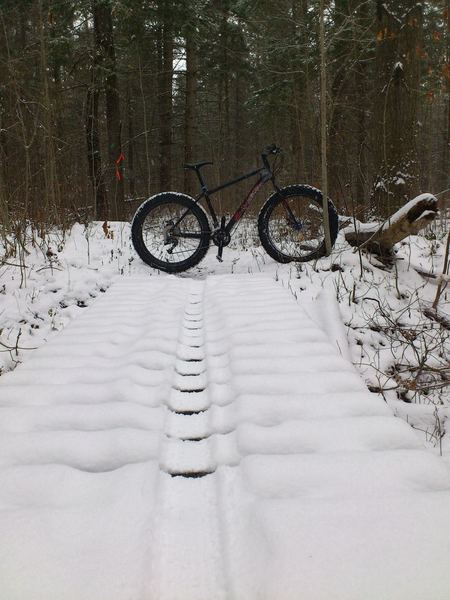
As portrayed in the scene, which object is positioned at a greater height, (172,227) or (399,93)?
(399,93)

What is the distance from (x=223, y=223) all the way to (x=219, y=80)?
13.9 meters

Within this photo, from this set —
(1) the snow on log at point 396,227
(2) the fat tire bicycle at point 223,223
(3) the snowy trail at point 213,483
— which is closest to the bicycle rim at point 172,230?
(2) the fat tire bicycle at point 223,223

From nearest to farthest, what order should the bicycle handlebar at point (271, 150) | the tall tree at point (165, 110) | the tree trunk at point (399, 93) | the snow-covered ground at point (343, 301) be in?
the snow-covered ground at point (343, 301), the bicycle handlebar at point (271, 150), the tree trunk at point (399, 93), the tall tree at point (165, 110)

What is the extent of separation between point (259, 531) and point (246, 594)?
195 mm

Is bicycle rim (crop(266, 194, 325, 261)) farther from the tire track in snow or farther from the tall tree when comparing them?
the tall tree

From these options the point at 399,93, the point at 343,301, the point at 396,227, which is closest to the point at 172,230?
the point at 343,301

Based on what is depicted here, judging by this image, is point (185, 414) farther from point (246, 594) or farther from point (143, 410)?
point (246, 594)

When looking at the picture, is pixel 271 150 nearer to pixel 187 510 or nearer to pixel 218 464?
pixel 218 464

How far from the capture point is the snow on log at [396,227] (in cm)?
416

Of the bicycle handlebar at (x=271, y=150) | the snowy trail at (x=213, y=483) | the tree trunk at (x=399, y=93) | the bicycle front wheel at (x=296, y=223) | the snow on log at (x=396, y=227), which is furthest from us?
the tree trunk at (x=399, y=93)

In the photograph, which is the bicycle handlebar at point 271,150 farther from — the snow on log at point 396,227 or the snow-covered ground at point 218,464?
the snow-covered ground at point 218,464

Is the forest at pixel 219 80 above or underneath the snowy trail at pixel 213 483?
above

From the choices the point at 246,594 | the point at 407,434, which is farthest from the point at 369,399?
the point at 246,594

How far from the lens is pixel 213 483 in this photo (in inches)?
59.1
